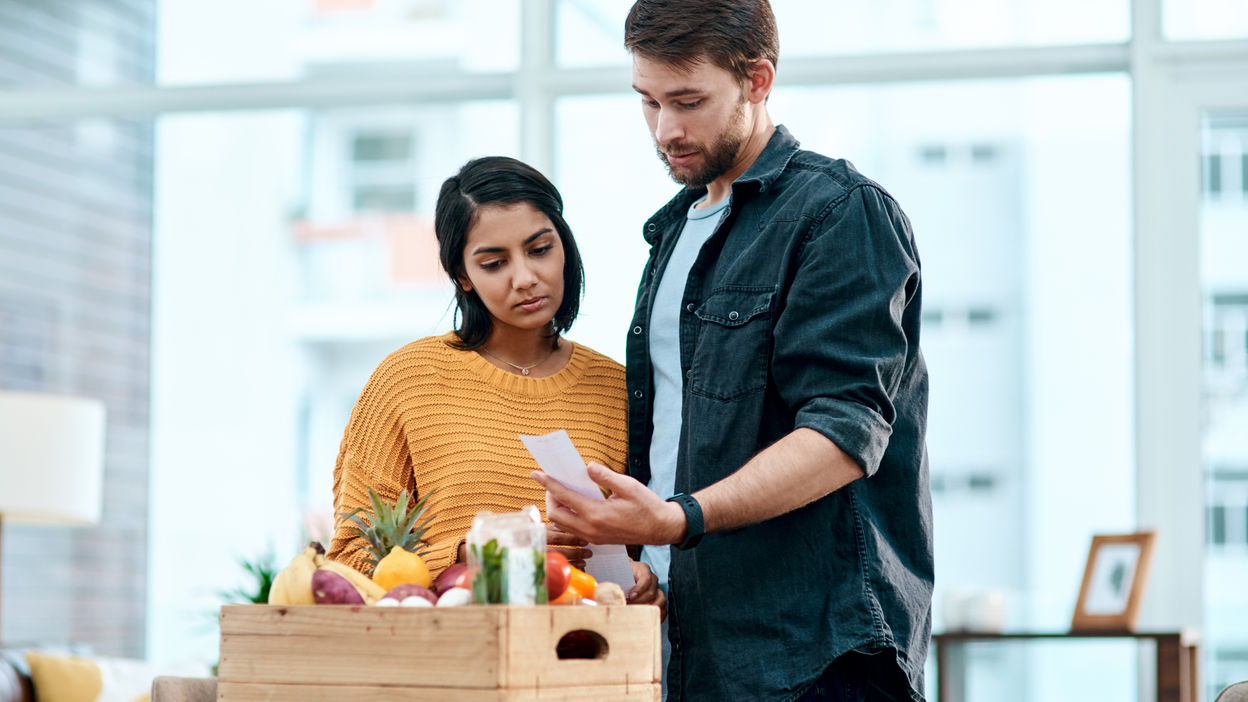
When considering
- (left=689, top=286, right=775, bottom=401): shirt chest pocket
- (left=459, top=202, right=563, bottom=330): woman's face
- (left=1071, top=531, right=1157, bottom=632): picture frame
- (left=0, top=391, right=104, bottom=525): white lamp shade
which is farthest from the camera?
(left=0, top=391, right=104, bottom=525): white lamp shade

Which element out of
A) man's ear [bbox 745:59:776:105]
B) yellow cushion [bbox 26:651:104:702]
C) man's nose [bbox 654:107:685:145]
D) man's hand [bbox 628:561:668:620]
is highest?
man's ear [bbox 745:59:776:105]

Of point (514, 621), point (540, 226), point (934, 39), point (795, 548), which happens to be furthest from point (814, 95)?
point (514, 621)

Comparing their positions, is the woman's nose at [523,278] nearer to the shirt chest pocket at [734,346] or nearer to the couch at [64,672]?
the shirt chest pocket at [734,346]

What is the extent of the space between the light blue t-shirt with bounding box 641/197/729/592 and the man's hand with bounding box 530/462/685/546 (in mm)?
264

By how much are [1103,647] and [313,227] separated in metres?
2.86

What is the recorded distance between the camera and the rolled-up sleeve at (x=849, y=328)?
1.59 m

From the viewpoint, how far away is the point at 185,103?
4770mm

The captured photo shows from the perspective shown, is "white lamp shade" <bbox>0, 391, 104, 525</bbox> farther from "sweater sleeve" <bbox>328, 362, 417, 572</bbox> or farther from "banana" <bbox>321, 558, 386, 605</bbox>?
"banana" <bbox>321, 558, 386, 605</bbox>

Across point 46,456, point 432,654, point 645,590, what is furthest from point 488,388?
point 46,456

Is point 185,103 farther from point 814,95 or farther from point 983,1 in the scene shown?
point 983,1

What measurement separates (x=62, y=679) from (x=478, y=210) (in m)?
2.23

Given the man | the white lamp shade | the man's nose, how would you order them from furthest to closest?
the white lamp shade, the man's nose, the man

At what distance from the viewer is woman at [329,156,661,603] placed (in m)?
1.83

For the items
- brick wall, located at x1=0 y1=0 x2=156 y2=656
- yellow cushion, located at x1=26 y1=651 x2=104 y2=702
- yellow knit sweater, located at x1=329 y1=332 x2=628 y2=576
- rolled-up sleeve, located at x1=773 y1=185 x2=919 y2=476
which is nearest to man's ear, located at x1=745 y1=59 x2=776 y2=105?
rolled-up sleeve, located at x1=773 y1=185 x2=919 y2=476
